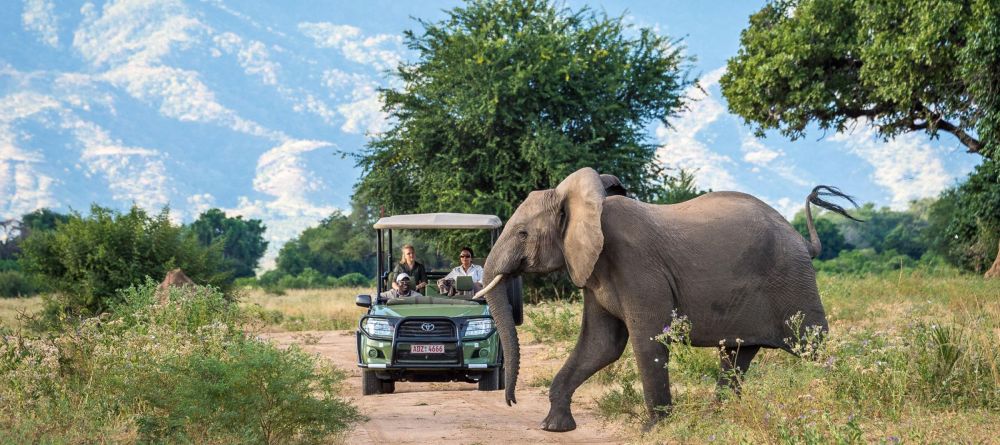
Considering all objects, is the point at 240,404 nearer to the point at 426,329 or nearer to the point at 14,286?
the point at 426,329

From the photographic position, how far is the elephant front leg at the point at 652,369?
32.3 ft

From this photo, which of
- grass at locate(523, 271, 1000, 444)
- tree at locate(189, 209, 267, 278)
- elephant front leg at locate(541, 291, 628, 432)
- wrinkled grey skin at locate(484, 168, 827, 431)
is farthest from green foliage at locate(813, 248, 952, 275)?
elephant front leg at locate(541, 291, 628, 432)

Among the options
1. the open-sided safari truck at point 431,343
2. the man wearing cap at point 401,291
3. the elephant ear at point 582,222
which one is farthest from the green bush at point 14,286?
the elephant ear at point 582,222

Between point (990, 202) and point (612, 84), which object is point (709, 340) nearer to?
point (990, 202)

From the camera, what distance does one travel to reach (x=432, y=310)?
13562 mm

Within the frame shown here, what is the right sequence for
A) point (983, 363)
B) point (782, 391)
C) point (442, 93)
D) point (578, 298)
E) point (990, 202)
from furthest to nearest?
1. point (442, 93)
2. point (578, 298)
3. point (990, 202)
4. point (983, 363)
5. point (782, 391)

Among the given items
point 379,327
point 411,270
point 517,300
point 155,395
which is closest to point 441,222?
point 411,270

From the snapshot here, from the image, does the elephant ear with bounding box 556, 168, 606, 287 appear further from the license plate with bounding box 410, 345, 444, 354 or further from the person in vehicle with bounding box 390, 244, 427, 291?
the person in vehicle with bounding box 390, 244, 427, 291

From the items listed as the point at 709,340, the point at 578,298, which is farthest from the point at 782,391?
the point at 578,298

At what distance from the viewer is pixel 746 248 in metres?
10.2

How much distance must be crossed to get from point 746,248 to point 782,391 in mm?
1660

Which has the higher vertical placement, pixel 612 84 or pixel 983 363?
pixel 612 84

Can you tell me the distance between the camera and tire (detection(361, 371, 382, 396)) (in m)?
13.8

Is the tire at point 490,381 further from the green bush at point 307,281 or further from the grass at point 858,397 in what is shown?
the green bush at point 307,281
